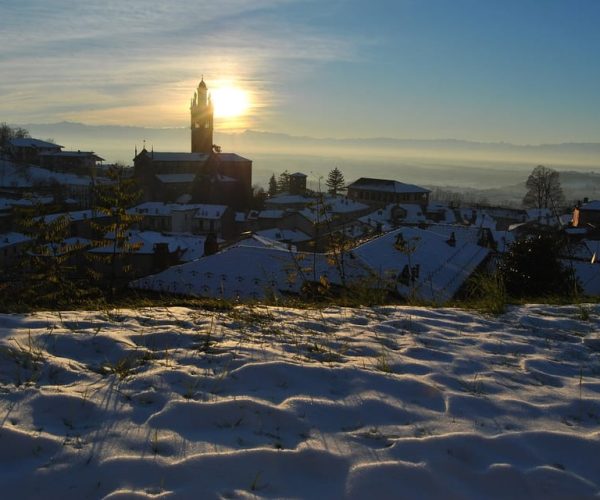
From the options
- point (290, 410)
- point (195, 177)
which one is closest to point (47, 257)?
point (290, 410)

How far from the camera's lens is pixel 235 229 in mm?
67312

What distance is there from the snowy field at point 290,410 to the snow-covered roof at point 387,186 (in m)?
83.2

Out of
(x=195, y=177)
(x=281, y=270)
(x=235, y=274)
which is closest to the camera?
(x=281, y=270)

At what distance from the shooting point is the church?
7994 centimetres

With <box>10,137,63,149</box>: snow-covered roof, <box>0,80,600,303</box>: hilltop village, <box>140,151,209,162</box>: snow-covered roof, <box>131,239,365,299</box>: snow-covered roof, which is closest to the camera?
<box>0,80,600,303</box>: hilltop village

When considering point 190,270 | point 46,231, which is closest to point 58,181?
point 190,270

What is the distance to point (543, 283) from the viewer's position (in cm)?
1159

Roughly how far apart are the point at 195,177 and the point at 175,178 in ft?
11.0

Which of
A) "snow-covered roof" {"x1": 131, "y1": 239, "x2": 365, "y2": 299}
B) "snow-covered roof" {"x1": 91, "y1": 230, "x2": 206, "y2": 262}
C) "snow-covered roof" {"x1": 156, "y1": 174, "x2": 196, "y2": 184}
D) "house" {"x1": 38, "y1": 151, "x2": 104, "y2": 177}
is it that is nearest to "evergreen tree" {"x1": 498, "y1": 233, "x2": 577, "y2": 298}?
"snow-covered roof" {"x1": 131, "y1": 239, "x2": 365, "y2": 299}

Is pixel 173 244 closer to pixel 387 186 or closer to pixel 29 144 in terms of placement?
pixel 387 186

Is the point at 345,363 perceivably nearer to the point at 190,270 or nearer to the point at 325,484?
the point at 325,484

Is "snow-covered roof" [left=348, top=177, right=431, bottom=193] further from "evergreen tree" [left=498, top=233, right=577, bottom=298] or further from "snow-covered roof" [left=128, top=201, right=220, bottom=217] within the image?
"evergreen tree" [left=498, top=233, right=577, bottom=298]

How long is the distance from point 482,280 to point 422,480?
4785 mm

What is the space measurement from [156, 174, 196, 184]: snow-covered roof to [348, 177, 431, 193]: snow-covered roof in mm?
27226
